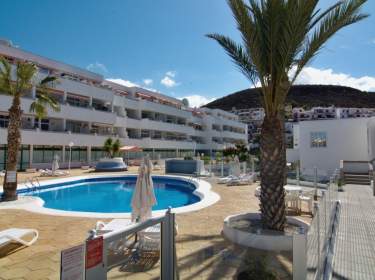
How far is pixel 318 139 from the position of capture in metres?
22.4

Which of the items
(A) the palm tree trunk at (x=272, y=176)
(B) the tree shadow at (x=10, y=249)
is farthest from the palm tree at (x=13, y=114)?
(A) the palm tree trunk at (x=272, y=176)

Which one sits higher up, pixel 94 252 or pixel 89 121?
pixel 89 121

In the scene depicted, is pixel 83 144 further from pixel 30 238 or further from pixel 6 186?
pixel 30 238

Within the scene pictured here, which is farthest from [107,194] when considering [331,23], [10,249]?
[331,23]

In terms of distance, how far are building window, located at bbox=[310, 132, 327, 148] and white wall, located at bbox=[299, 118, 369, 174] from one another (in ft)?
0.75

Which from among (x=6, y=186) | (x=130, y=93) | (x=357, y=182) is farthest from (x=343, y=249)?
(x=130, y=93)

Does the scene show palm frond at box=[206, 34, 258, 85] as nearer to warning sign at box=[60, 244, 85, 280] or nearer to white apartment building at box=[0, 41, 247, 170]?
warning sign at box=[60, 244, 85, 280]

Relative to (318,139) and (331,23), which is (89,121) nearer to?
(318,139)

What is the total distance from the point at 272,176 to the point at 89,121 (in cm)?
3289

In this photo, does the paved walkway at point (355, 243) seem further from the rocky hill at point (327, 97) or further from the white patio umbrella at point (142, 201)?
the rocky hill at point (327, 97)

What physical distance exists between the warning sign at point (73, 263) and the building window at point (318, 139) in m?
23.0

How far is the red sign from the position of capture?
101 inches

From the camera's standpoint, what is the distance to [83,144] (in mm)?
34250

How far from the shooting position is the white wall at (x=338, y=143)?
21.1 metres
